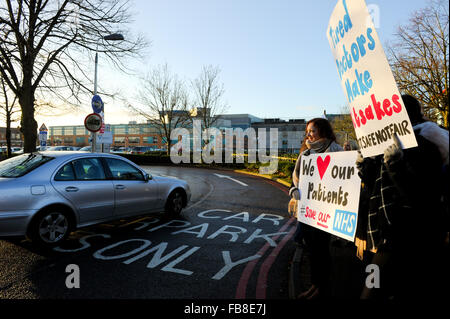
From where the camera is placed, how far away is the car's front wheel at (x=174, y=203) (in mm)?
7342

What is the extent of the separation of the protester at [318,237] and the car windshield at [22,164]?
167 inches

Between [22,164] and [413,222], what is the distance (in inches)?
225

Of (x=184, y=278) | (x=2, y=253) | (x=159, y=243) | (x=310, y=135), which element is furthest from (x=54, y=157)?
(x=310, y=135)

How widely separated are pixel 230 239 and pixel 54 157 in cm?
343

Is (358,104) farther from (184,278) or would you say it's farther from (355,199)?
(184,278)

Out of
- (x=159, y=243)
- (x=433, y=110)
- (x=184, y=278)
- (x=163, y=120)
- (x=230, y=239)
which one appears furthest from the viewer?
(x=163, y=120)

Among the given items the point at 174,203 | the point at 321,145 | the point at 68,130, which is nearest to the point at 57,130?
the point at 68,130

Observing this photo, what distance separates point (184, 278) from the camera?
3982 millimetres

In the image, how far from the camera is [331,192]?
3.09 m

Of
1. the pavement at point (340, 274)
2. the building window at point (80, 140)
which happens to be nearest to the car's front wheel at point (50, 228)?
the pavement at point (340, 274)

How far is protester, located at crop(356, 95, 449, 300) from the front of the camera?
76.2 inches

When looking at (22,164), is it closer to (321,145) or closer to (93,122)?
(321,145)

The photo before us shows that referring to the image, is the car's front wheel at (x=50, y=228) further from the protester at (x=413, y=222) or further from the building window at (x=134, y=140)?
the building window at (x=134, y=140)
